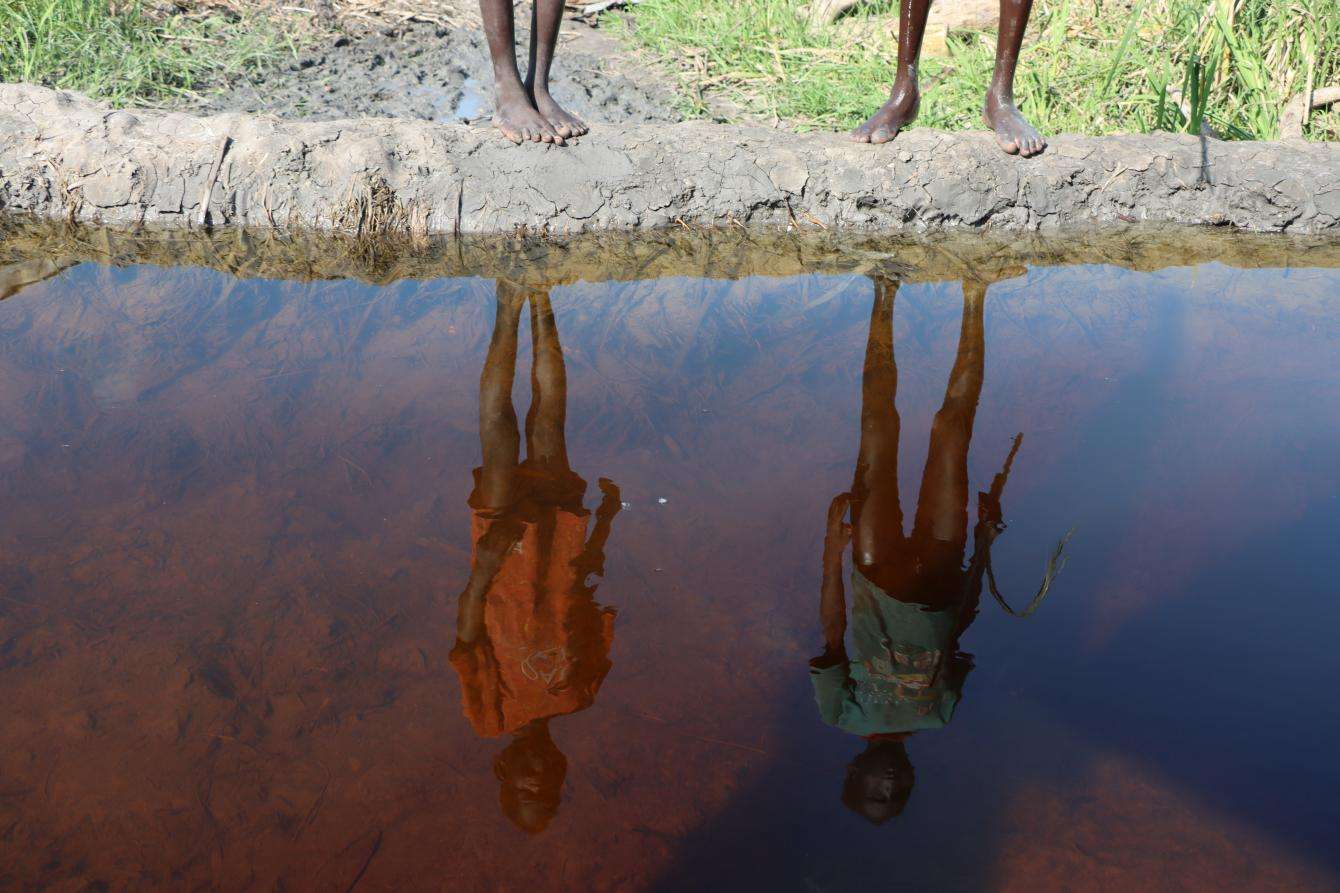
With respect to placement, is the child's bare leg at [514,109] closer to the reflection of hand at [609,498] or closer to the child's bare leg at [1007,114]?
the child's bare leg at [1007,114]

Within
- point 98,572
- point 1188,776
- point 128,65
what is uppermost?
point 128,65

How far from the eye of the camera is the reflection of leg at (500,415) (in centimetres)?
214

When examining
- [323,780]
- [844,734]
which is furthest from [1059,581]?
[323,780]

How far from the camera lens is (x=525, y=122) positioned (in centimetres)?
341

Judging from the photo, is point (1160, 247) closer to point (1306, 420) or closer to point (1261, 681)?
point (1306, 420)

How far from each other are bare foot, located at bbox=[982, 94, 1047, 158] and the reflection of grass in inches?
27.7

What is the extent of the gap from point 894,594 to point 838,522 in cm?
21

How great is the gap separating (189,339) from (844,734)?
2.02 metres

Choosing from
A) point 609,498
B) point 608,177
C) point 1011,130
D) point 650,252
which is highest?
point 1011,130

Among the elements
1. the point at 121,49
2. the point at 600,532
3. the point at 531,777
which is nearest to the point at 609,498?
the point at 600,532

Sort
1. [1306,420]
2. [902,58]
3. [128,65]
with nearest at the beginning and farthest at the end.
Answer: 1. [1306,420]
2. [902,58]
3. [128,65]

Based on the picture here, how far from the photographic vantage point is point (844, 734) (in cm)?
156

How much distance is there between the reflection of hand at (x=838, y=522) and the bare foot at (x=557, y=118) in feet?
6.21

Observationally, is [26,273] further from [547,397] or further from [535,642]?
[535,642]
